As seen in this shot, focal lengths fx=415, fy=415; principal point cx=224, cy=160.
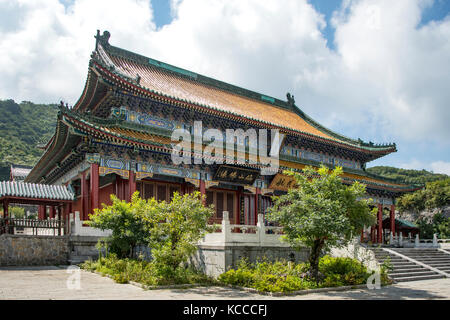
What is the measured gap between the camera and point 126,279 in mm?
12883

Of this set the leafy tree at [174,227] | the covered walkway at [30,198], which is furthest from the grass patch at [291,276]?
the covered walkway at [30,198]

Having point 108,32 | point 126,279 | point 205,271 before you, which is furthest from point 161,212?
point 108,32

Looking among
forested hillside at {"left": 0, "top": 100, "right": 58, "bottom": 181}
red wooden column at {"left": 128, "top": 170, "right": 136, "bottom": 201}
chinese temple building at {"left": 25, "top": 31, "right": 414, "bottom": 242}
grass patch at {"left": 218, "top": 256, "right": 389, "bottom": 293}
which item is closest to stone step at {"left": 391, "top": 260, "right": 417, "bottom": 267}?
grass patch at {"left": 218, "top": 256, "right": 389, "bottom": 293}

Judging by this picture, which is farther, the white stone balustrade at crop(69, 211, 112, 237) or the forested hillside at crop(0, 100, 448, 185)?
the forested hillside at crop(0, 100, 448, 185)

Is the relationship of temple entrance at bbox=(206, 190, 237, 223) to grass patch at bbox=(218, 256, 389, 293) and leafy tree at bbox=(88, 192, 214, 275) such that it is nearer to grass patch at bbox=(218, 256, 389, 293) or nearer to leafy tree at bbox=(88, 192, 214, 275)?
grass patch at bbox=(218, 256, 389, 293)

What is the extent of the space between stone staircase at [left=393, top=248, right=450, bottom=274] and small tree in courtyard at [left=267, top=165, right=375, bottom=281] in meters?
8.55

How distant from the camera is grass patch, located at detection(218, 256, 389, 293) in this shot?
41.4 ft

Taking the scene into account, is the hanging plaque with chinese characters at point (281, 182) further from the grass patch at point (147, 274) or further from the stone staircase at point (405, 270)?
the grass patch at point (147, 274)

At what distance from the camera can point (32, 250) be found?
54.6ft

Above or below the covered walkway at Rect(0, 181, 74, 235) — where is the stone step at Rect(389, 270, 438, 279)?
below

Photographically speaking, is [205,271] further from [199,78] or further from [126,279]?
[199,78]

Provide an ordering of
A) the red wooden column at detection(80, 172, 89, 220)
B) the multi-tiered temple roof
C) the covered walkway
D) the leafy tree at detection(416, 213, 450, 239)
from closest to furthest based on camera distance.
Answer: the covered walkway
the multi-tiered temple roof
the red wooden column at detection(80, 172, 89, 220)
the leafy tree at detection(416, 213, 450, 239)

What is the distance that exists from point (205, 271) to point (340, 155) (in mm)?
20040

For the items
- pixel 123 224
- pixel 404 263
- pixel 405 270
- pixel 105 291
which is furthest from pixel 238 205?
pixel 105 291
